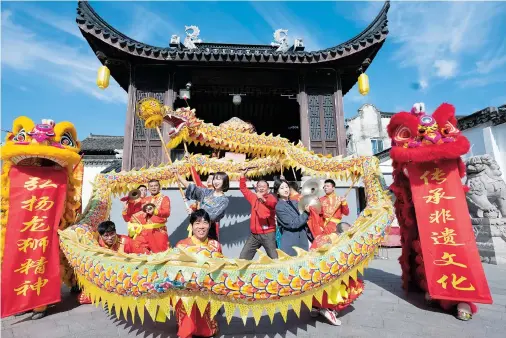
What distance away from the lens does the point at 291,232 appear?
3295mm

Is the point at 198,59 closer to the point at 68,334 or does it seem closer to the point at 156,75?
the point at 156,75

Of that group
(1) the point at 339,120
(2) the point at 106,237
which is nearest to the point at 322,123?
(1) the point at 339,120

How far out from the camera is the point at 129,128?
7.14 meters

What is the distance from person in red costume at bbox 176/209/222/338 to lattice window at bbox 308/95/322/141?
5.78 meters

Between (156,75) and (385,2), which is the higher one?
(385,2)

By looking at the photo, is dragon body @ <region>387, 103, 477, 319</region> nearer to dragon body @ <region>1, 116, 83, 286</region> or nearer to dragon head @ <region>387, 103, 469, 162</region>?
dragon head @ <region>387, 103, 469, 162</region>

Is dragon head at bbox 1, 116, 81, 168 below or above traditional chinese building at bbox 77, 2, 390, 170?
below

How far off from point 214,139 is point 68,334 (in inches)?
121

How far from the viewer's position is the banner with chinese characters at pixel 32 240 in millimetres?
2902

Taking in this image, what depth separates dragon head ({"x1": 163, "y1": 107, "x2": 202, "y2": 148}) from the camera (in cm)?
422

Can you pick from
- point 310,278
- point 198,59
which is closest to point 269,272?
point 310,278

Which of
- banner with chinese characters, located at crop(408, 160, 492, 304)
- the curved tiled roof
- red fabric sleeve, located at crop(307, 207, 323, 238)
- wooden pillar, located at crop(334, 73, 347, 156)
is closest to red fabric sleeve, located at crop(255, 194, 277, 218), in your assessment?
red fabric sleeve, located at crop(307, 207, 323, 238)

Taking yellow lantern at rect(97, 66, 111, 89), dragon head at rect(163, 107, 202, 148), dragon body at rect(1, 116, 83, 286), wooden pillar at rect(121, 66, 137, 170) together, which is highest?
yellow lantern at rect(97, 66, 111, 89)

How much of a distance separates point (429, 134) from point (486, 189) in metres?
4.16
